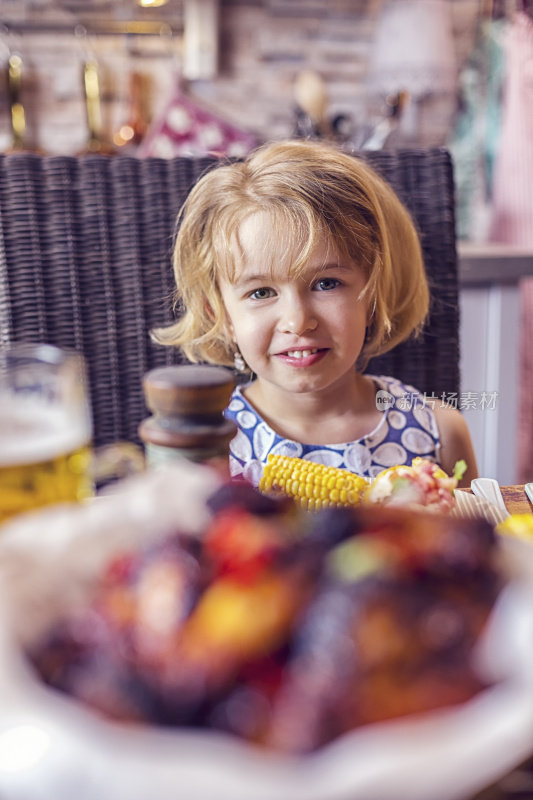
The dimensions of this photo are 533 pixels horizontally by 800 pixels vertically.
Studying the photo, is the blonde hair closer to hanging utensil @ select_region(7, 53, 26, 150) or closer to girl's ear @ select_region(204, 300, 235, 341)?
girl's ear @ select_region(204, 300, 235, 341)

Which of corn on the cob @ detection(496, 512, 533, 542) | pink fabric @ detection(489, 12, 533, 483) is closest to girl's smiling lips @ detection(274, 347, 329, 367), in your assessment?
corn on the cob @ detection(496, 512, 533, 542)

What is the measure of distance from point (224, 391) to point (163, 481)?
10cm

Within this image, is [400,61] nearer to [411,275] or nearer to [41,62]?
[41,62]

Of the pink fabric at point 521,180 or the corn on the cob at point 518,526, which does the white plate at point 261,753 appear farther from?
the pink fabric at point 521,180

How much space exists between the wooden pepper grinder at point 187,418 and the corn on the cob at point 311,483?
0.18 m

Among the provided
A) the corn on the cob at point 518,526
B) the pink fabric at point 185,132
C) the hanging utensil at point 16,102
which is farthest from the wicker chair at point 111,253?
the hanging utensil at point 16,102

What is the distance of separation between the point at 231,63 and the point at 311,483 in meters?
2.10

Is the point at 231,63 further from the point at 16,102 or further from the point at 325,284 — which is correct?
the point at 325,284

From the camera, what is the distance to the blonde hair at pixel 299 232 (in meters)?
1.02

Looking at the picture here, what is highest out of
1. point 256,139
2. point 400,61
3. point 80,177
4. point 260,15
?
point 260,15

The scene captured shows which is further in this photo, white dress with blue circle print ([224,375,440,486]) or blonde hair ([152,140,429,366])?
white dress with blue circle print ([224,375,440,486])

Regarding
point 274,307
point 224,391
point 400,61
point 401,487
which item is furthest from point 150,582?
point 400,61

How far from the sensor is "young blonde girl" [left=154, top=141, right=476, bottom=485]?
1.01 metres

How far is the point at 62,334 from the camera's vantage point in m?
1.20
